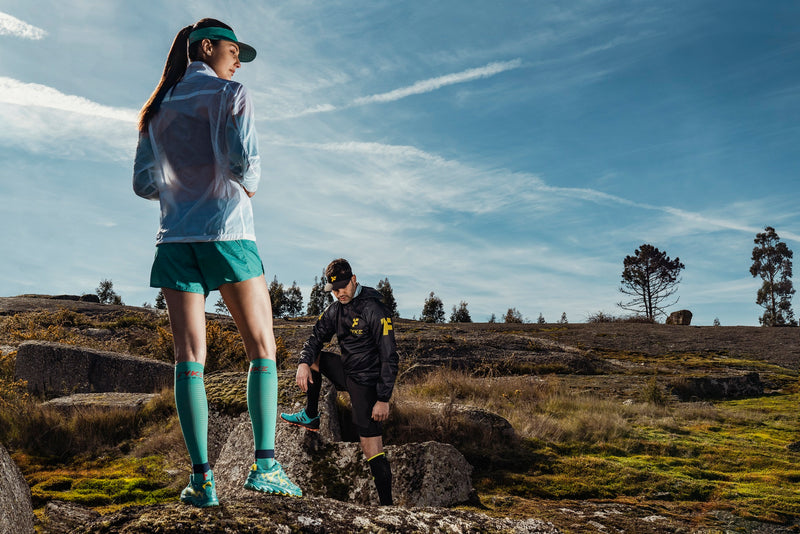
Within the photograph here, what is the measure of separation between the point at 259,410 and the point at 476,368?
42.3 ft

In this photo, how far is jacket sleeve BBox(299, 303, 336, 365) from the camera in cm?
489

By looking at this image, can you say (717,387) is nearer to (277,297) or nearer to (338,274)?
(338,274)

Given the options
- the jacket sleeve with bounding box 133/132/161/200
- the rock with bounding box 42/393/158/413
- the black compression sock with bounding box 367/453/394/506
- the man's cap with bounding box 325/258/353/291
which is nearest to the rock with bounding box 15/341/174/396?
the rock with bounding box 42/393/158/413

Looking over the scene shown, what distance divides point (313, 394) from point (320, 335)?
517mm

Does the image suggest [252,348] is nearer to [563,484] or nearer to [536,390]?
[563,484]

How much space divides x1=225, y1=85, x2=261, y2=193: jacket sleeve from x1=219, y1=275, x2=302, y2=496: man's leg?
50 centimetres

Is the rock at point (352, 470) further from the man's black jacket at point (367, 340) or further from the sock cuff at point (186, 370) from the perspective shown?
the sock cuff at point (186, 370)

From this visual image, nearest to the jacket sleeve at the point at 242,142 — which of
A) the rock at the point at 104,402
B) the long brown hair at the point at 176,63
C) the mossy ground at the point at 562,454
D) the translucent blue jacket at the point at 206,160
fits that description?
the translucent blue jacket at the point at 206,160

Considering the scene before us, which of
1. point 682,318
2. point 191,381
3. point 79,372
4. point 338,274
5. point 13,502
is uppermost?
point 682,318

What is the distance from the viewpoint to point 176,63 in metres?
3.23

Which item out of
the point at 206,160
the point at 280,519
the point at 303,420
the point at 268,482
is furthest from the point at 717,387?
the point at 206,160

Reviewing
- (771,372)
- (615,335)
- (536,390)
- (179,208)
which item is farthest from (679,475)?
(615,335)

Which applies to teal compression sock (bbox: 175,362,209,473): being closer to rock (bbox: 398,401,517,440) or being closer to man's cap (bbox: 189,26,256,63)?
man's cap (bbox: 189,26,256,63)

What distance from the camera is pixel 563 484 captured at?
248 inches
